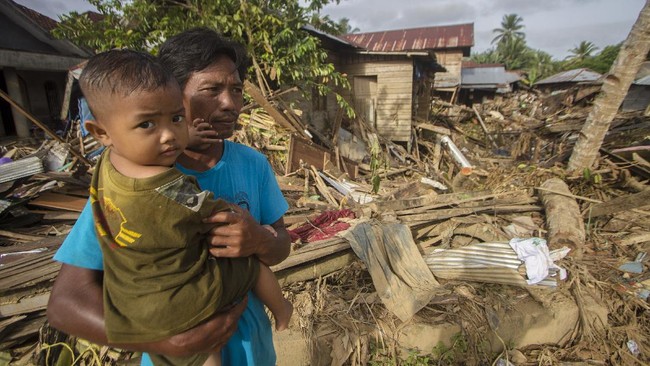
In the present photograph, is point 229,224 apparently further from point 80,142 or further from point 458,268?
point 80,142

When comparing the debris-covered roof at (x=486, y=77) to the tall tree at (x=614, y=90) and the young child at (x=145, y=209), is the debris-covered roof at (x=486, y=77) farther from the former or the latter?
the young child at (x=145, y=209)

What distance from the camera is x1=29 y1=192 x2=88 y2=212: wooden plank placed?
202 inches

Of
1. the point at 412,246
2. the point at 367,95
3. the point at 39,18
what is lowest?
the point at 412,246

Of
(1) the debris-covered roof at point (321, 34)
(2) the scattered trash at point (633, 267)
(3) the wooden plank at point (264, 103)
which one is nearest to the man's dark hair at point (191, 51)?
(2) the scattered trash at point (633, 267)

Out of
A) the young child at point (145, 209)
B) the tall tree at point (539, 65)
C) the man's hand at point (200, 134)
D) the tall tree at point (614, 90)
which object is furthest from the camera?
the tall tree at point (539, 65)

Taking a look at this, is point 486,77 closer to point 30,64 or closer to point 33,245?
point 30,64

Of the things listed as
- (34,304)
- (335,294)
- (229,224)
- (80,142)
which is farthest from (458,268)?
(80,142)

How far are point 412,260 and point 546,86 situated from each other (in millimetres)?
27615

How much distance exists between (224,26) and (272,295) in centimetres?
769

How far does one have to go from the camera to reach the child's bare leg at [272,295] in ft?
4.15

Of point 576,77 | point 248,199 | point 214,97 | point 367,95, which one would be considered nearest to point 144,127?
point 214,97

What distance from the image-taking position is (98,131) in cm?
105

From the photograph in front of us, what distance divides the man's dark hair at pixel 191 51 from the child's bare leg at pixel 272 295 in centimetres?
83

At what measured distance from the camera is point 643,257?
4637 millimetres
